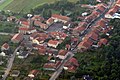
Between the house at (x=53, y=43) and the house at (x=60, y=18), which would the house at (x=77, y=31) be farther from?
the house at (x=53, y=43)

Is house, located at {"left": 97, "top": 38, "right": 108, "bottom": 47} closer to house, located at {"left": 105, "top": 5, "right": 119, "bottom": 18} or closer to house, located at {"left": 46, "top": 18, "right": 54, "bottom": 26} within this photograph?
house, located at {"left": 105, "top": 5, "right": 119, "bottom": 18}

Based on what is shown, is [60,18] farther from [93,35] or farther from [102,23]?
[93,35]

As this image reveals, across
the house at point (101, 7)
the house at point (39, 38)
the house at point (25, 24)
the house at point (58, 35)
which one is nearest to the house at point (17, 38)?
the house at point (39, 38)

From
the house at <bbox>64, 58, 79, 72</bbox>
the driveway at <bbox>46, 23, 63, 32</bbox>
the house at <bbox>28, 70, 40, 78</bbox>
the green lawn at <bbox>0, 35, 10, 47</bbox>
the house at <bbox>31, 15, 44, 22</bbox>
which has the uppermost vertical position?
the green lawn at <bbox>0, 35, 10, 47</bbox>

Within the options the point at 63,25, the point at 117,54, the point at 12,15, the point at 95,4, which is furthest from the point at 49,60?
the point at 95,4

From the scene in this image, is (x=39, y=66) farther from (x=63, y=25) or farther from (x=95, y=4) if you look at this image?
(x=95, y=4)

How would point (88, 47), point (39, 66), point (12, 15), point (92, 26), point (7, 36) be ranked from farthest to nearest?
1. point (12, 15)
2. point (92, 26)
3. point (7, 36)
4. point (88, 47)
5. point (39, 66)

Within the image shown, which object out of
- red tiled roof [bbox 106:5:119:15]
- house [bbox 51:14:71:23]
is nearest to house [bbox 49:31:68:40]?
house [bbox 51:14:71:23]

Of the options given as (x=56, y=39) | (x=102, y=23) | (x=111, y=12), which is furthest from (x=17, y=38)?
(x=111, y=12)
